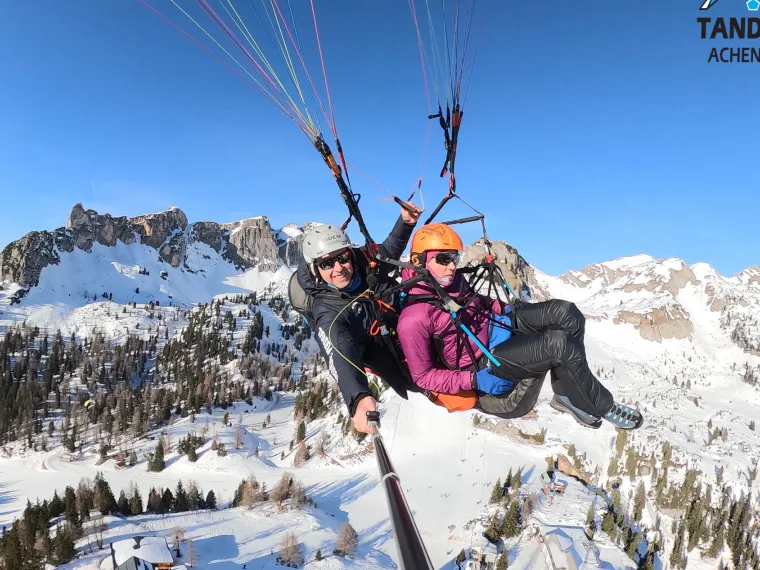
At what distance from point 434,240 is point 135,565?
34751mm

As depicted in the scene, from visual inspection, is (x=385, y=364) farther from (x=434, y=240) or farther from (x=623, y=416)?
(x=623, y=416)

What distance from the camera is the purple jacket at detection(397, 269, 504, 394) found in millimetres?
5664

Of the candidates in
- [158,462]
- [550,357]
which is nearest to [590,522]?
[550,357]

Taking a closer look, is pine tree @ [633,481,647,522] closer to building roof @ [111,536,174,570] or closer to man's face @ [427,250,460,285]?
building roof @ [111,536,174,570]

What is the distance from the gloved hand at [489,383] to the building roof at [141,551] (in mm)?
34152

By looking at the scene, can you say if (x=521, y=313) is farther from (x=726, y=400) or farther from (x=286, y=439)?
(x=726, y=400)

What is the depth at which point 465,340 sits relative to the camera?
5.92 m

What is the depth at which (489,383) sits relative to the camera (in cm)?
598

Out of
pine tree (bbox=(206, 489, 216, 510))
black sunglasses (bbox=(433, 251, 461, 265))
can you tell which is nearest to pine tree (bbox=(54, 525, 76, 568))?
pine tree (bbox=(206, 489, 216, 510))

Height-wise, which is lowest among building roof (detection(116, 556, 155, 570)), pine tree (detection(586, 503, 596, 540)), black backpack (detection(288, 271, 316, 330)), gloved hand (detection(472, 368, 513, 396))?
pine tree (detection(586, 503, 596, 540))

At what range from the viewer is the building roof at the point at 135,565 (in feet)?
93.5

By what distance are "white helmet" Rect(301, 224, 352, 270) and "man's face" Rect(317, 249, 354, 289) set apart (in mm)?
108

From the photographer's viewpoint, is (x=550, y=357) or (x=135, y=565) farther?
(x=135, y=565)

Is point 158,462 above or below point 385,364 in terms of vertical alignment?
below
